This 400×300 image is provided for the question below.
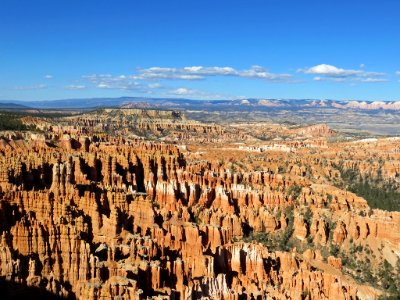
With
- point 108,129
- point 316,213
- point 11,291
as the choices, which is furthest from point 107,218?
point 108,129

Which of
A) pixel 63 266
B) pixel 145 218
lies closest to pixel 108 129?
pixel 145 218

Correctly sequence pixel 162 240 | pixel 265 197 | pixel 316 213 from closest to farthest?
pixel 162 240, pixel 316 213, pixel 265 197

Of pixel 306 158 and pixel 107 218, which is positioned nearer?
pixel 107 218

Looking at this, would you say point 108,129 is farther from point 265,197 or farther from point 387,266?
point 387,266

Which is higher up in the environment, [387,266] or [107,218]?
[107,218]

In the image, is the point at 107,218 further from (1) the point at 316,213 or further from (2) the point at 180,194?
(1) the point at 316,213

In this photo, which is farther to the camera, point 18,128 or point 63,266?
point 18,128

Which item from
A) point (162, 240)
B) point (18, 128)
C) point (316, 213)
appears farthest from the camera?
point (18, 128)

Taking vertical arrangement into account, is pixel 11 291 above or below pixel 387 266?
above

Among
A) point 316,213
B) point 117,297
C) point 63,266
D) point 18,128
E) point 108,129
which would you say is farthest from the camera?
point 108,129
